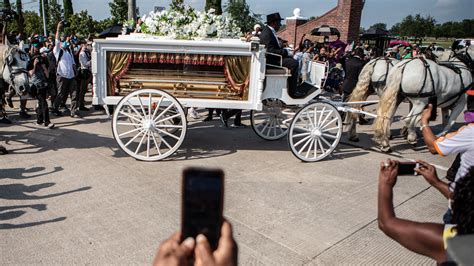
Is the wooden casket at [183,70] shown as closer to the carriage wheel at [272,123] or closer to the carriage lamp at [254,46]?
the carriage lamp at [254,46]

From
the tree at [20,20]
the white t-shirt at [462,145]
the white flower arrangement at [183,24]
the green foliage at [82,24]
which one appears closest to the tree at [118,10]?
the green foliage at [82,24]

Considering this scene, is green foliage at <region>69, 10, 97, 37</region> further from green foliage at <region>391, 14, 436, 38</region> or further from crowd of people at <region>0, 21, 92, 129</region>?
green foliage at <region>391, 14, 436, 38</region>

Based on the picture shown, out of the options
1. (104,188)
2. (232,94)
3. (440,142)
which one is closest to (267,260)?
(440,142)

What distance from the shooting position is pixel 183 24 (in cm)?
586

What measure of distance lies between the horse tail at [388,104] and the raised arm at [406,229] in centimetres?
498

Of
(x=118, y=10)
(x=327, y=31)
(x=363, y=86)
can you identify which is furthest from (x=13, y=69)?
(x=118, y=10)

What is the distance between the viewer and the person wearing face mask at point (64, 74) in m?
8.52

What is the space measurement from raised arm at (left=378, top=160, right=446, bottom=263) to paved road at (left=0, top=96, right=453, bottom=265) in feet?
5.49

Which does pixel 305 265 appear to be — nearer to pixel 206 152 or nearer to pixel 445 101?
pixel 206 152

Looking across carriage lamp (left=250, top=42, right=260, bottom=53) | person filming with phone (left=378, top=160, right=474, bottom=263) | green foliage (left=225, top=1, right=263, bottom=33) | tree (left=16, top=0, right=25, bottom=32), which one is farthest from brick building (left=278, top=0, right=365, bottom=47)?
person filming with phone (left=378, top=160, right=474, bottom=263)

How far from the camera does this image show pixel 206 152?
6.36 meters

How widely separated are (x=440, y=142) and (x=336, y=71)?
38.8ft

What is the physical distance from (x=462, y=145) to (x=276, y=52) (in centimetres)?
392

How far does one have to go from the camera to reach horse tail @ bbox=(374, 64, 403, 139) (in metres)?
6.49
